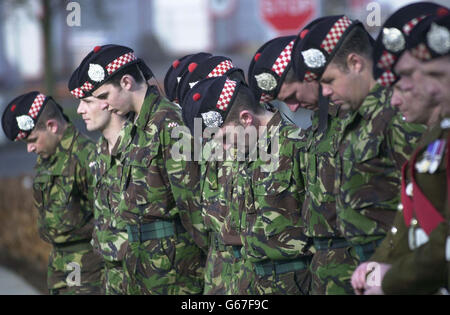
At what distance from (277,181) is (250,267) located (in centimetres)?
58

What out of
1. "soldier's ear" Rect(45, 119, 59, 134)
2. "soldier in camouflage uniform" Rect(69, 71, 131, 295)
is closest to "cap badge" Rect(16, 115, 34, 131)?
"soldier's ear" Rect(45, 119, 59, 134)

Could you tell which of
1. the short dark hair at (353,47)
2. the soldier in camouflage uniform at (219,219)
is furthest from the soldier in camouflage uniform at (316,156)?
the soldier in camouflage uniform at (219,219)

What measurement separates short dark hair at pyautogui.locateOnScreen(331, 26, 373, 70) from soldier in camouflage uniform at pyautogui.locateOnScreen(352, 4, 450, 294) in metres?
0.85

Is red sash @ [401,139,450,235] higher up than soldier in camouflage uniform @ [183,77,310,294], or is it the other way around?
red sash @ [401,139,450,235]

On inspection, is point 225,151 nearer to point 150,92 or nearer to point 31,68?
point 150,92

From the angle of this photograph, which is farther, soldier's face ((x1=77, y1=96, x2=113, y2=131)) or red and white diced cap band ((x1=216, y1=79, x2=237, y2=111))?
soldier's face ((x1=77, y1=96, x2=113, y2=131))

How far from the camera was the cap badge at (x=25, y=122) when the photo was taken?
23.8 ft

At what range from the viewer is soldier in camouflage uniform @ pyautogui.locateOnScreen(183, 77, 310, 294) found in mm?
5141

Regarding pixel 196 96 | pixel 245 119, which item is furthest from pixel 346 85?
pixel 196 96

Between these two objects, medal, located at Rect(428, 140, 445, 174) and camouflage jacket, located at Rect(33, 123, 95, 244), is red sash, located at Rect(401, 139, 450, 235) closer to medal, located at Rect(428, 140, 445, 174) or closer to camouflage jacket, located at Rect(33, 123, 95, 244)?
medal, located at Rect(428, 140, 445, 174)

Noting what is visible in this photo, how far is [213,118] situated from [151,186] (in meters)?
0.96

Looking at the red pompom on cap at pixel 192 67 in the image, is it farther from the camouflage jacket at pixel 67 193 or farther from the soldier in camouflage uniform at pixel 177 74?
the camouflage jacket at pixel 67 193

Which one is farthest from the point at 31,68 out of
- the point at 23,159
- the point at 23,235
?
the point at 23,235

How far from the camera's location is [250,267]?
5.37 meters
